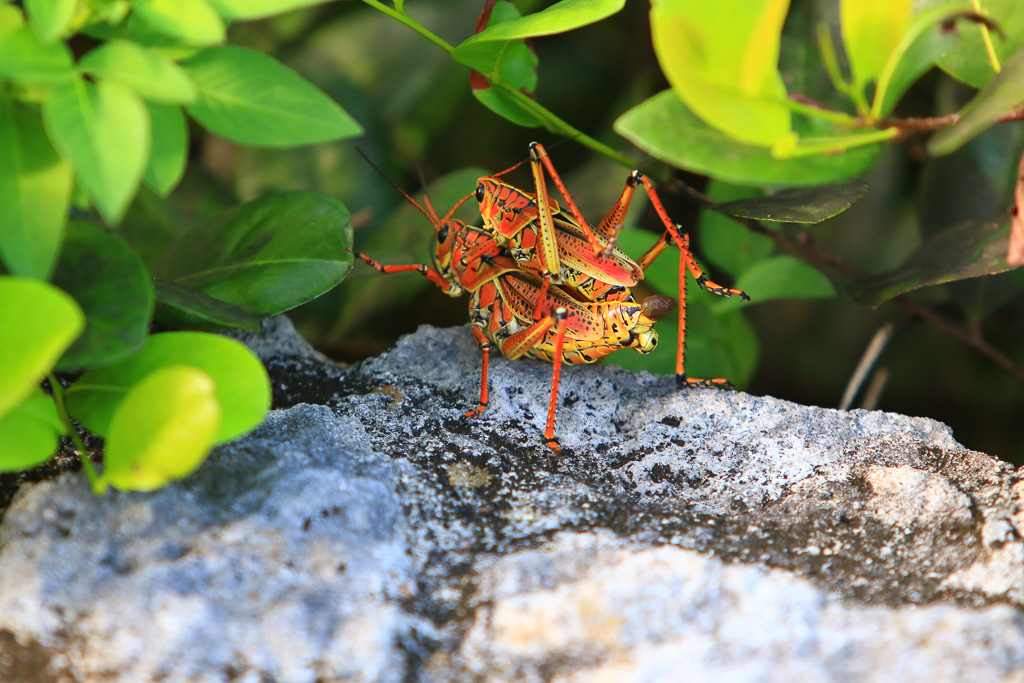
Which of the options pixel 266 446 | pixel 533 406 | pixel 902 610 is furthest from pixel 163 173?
pixel 902 610

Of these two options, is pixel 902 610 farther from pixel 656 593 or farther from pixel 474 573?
pixel 474 573

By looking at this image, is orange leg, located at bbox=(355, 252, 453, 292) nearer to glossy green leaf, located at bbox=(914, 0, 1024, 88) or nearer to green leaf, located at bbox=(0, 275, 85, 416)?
green leaf, located at bbox=(0, 275, 85, 416)

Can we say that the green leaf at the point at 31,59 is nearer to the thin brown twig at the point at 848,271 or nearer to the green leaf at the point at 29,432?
the green leaf at the point at 29,432

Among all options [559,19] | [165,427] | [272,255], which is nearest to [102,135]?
[165,427]

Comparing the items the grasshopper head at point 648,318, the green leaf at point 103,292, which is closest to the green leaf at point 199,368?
the green leaf at point 103,292

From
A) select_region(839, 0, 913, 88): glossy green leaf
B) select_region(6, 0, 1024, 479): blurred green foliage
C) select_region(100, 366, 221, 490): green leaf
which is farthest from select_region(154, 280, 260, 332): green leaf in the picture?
select_region(839, 0, 913, 88): glossy green leaf

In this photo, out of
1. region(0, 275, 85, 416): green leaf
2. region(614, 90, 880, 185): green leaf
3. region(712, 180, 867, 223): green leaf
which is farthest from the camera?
region(712, 180, 867, 223): green leaf

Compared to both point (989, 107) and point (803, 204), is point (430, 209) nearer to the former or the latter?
point (803, 204)
